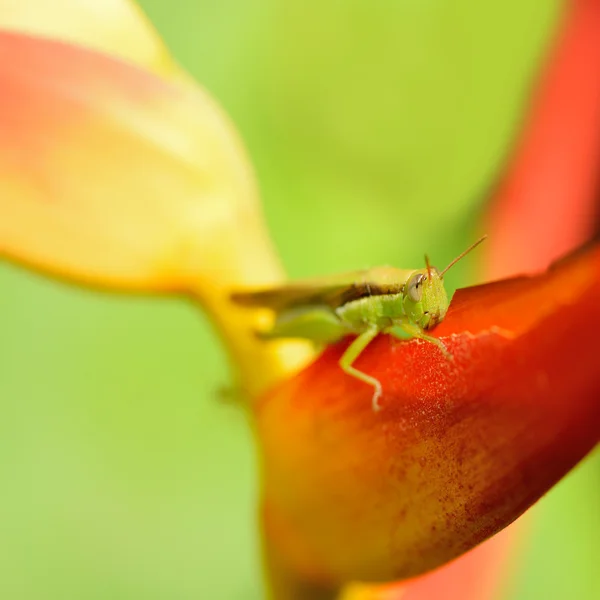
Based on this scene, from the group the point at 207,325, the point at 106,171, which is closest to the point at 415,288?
the point at 106,171

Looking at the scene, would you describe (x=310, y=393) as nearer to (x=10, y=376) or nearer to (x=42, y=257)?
(x=42, y=257)

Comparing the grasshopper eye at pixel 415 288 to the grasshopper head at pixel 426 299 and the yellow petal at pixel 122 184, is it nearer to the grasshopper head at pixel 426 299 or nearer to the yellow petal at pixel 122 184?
the grasshopper head at pixel 426 299

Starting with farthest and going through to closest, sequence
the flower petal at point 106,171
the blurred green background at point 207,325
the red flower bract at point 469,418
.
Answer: the blurred green background at point 207,325, the flower petal at point 106,171, the red flower bract at point 469,418

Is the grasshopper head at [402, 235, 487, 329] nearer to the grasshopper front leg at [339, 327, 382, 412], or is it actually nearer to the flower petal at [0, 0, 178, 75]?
the grasshopper front leg at [339, 327, 382, 412]

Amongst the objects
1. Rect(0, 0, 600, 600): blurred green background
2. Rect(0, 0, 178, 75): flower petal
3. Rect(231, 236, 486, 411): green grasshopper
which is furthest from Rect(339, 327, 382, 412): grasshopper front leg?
Rect(0, 0, 600, 600): blurred green background

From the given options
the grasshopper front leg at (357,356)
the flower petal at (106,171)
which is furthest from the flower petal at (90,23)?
the grasshopper front leg at (357,356)

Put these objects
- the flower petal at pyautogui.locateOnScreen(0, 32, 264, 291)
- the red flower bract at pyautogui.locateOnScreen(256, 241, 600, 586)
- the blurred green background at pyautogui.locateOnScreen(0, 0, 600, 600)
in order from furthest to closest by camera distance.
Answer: the blurred green background at pyautogui.locateOnScreen(0, 0, 600, 600) → the flower petal at pyautogui.locateOnScreen(0, 32, 264, 291) → the red flower bract at pyautogui.locateOnScreen(256, 241, 600, 586)
